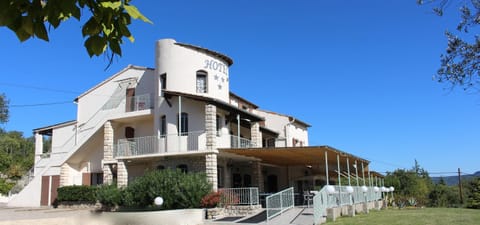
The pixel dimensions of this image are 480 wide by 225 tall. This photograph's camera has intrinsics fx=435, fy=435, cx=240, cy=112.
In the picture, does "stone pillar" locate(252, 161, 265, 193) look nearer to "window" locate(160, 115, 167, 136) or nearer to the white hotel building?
the white hotel building

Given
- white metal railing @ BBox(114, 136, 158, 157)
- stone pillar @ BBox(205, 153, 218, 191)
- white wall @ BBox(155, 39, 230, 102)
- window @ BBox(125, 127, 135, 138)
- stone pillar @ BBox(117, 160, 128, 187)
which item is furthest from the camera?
window @ BBox(125, 127, 135, 138)

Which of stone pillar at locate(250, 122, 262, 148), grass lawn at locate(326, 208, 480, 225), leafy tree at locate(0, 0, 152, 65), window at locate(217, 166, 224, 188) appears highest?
stone pillar at locate(250, 122, 262, 148)

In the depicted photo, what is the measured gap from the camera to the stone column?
1046 inches

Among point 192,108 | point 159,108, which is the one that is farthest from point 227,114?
point 159,108

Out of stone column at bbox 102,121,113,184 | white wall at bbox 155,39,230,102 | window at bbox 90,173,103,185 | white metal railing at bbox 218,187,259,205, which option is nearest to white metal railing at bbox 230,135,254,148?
white wall at bbox 155,39,230,102

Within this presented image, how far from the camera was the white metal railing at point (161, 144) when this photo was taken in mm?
23641

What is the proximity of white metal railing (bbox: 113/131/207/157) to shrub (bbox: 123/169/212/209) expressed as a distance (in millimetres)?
2365

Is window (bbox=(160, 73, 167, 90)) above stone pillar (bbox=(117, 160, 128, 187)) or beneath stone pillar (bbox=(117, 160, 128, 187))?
above

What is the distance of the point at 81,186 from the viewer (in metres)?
27.0

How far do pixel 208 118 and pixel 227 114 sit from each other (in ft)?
9.15

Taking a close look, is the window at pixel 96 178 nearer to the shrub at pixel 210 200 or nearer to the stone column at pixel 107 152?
the stone column at pixel 107 152

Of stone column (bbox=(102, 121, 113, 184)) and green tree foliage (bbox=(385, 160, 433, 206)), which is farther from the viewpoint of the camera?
green tree foliage (bbox=(385, 160, 433, 206))

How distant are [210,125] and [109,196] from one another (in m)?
7.15

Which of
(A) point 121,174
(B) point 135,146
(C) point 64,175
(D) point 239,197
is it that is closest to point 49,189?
(C) point 64,175
